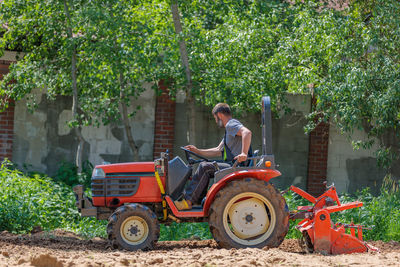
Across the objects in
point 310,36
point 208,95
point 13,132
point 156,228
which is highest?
point 310,36

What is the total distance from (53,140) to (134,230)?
5.45m

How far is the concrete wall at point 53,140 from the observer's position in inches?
488

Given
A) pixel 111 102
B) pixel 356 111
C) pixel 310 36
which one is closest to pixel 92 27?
pixel 111 102

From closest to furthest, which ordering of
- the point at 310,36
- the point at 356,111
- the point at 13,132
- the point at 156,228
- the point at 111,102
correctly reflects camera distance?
1. the point at 156,228
2. the point at 356,111
3. the point at 310,36
4. the point at 111,102
5. the point at 13,132

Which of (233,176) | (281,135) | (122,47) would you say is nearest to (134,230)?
(233,176)

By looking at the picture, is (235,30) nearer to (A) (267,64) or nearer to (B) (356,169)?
(A) (267,64)

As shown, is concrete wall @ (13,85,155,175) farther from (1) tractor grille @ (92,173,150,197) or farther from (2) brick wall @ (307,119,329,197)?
(1) tractor grille @ (92,173,150,197)

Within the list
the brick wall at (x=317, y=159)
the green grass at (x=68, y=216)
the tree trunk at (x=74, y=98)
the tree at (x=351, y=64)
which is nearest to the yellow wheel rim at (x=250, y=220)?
the green grass at (x=68, y=216)

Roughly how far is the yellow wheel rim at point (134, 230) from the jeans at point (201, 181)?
0.60m

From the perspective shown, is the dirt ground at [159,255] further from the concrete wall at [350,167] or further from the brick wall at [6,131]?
the concrete wall at [350,167]

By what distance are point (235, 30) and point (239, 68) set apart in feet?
2.03

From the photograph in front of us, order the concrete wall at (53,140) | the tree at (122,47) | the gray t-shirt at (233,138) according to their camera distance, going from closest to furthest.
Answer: the gray t-shirt at (233,138), the tree at (122,47), the concrete wall at (53,140)

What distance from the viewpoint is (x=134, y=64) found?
10812 millimetres

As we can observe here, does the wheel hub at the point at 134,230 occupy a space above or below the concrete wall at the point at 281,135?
below
